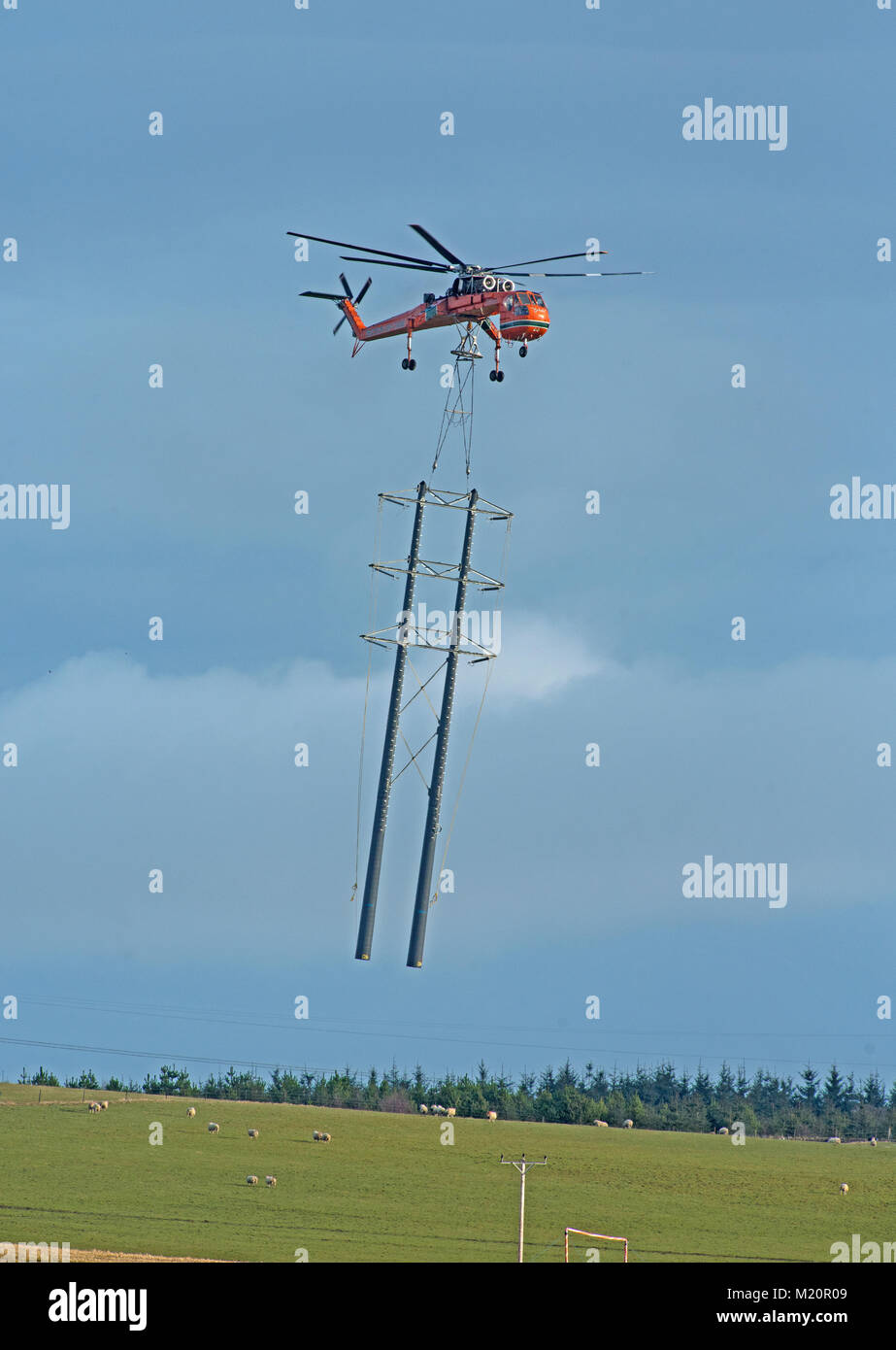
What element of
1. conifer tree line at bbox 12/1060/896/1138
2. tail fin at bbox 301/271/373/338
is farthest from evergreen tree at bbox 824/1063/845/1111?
tail fin at bbox 301/271/373/338

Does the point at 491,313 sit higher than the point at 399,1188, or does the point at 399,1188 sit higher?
the point at 491,313

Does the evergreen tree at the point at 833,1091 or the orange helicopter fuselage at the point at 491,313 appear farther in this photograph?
the evergreen tree at the point at 833,1091

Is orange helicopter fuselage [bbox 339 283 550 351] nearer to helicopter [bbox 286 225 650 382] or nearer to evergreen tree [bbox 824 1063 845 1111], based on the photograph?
helicopter [bbox 286 225 650 382]

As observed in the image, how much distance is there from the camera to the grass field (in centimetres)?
7875

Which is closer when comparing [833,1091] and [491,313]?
[491,313]

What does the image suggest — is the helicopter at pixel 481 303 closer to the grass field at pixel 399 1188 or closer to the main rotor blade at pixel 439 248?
the main rotor blade at pixel 439 248

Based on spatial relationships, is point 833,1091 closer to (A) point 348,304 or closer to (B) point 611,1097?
(B) point 611,1097

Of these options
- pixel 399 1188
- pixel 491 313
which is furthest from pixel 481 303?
pixel 399 1188

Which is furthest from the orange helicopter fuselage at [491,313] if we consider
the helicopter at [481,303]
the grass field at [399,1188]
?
the grass field at [399,1188]

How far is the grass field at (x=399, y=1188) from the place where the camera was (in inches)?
3100

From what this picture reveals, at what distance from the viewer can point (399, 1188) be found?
9400 cm

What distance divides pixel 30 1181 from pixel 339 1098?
5983cm

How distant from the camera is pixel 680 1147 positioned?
11269cm
